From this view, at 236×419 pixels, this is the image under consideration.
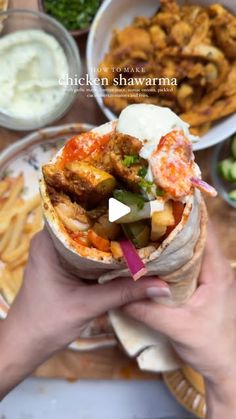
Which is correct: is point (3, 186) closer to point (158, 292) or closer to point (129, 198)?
point (158, 292)

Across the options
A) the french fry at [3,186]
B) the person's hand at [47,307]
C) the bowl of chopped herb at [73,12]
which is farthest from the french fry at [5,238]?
the bowl of chopped herb at [73,12]

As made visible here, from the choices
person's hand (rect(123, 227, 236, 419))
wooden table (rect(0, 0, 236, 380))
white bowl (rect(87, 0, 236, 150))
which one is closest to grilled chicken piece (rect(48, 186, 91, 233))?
person's hand (rect(123, 227, 236, 419))

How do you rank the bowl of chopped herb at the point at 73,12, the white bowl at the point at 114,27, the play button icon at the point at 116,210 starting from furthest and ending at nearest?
the bowl of chopped herb at the point at 73,12 < the white bowl at the point at 114,27 < the play button icon at the point at 116,210

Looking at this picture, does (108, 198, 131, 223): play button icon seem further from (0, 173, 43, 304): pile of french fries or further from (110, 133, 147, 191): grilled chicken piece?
(0, 173, 43, 304): pile of french fries

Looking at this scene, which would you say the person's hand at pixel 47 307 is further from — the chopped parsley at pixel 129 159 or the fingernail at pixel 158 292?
the chopped parsley at pixel 129 159

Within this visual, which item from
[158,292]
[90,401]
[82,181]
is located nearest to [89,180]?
[82,181]

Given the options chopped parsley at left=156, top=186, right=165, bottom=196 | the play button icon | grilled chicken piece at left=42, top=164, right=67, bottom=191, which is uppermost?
grilled chicken piece at left=42, top=164, right=67, bottom=191
